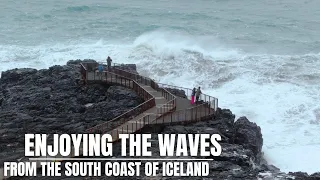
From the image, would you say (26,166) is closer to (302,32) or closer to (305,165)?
(305,165)

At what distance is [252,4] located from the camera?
92.0 m

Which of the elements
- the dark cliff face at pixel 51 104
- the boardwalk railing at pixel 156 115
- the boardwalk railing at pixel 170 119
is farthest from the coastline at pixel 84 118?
the boardwalk railing at pixel 156 115

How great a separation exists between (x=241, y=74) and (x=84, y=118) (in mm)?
23701

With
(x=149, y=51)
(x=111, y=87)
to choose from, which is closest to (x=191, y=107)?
(x=111, y=87)

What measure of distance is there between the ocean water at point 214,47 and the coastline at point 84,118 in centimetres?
461

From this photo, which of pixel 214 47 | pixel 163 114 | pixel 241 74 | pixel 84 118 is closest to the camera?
pixel 163 114

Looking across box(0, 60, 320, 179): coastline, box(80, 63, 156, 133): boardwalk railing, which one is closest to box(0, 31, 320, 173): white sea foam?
box(0, 60, 320, 179): coastline

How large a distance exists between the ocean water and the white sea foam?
76 mm

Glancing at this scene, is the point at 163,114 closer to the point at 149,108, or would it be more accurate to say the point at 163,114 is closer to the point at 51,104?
the point at 149,108

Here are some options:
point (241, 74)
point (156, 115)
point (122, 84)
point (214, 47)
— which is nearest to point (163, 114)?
point (156, 115)

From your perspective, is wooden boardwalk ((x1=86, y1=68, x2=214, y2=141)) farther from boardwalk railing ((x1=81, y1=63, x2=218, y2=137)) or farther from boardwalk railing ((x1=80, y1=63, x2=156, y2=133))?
boardwalk railing ((x1=80, y1=63, x2=156, y2=133))

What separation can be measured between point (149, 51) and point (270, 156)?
2878cm

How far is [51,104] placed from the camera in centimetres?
2970

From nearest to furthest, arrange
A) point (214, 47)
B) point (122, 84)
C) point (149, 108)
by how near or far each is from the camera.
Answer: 1. point (149, 108)
2. point (122, 84)
3. point (214, 47)
